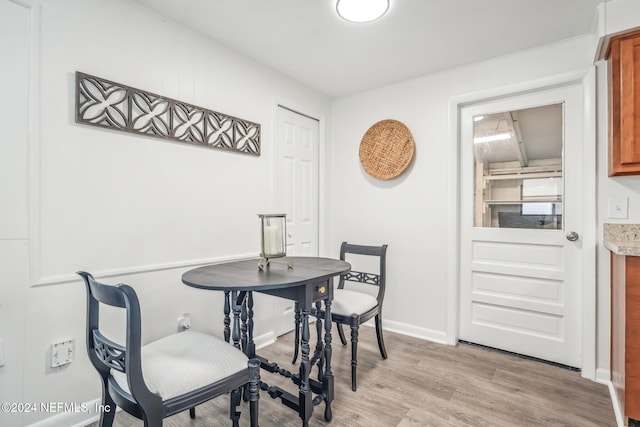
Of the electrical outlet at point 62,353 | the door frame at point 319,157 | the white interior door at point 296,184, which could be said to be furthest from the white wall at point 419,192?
the electrical outlet at point 62,353

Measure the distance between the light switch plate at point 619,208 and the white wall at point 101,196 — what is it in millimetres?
2587

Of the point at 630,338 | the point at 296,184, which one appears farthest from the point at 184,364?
the point at 630,338

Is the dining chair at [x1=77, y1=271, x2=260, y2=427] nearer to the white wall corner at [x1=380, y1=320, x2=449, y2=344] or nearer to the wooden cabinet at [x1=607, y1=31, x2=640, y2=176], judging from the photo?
the white wall corner at [x1=380, y1=320, x2=449, y2=344]

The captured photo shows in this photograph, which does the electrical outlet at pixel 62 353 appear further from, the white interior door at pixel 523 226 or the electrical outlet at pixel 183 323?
the white interior door at pixel 523 226

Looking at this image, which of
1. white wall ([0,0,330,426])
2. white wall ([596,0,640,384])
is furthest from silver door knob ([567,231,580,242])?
white wall ([0,0,330,426])

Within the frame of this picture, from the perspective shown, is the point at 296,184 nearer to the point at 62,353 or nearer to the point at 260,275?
the point at 260,275

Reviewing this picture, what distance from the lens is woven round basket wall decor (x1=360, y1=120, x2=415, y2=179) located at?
296 centimetres

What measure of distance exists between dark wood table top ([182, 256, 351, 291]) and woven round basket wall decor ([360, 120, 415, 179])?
4.51ft

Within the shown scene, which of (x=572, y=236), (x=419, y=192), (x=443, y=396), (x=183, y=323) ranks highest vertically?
(x=419, y=192)

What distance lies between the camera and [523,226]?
2518 mm

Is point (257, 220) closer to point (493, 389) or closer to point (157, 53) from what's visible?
point (157, 53)

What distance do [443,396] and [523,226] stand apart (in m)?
1.44

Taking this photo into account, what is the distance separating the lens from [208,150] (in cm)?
229

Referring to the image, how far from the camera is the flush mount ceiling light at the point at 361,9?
6.12ft
